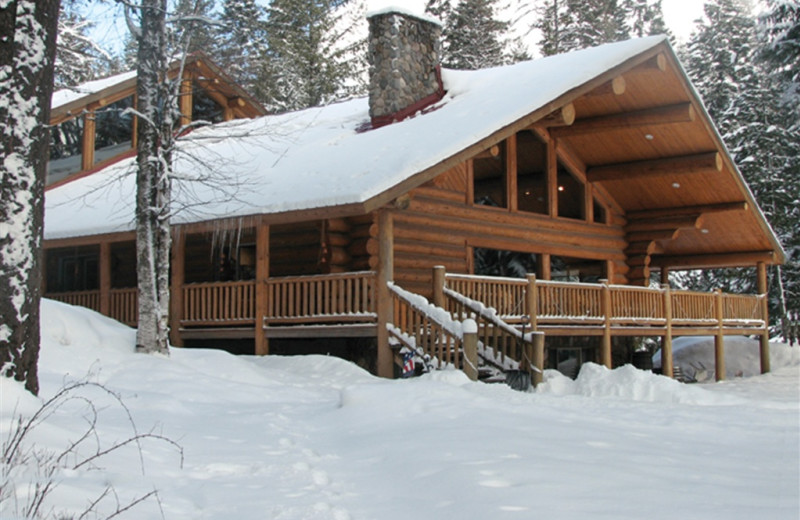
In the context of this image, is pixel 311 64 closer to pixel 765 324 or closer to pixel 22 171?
pixel 765 324

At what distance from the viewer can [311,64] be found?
130 feet

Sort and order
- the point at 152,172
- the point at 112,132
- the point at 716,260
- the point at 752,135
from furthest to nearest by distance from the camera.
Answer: the point at 752,135 < the point at 716,260 < the point at 112,132 < the point at 152,172

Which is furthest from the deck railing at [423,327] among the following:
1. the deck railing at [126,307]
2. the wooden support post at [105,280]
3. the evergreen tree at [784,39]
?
the evergreen tree at [784,39]

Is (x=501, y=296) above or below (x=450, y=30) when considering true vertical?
below

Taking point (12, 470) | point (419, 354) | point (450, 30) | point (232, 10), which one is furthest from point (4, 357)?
point (450, 30)

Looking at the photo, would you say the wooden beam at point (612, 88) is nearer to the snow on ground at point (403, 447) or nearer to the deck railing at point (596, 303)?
the deck railing at point (596, 303)

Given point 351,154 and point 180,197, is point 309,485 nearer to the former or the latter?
point 351,154

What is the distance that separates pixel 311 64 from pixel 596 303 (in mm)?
25600

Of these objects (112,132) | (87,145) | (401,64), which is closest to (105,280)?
(87,145)

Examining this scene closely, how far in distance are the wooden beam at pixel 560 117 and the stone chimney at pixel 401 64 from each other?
2.87 metres

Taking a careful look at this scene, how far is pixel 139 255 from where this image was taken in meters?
13.2

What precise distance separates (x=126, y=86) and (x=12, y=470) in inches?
794

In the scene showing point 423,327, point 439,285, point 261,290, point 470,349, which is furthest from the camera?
point 261,290

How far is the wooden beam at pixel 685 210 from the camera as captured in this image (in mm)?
21375
